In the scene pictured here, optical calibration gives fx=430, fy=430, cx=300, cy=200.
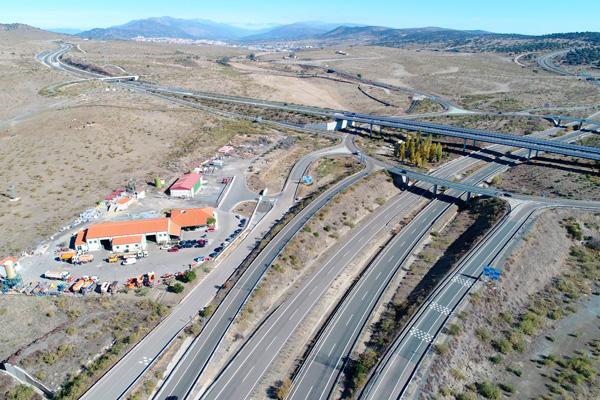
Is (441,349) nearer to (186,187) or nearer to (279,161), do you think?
(186,187)

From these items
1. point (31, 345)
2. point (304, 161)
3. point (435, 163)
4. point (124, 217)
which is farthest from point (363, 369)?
point (435, 163)

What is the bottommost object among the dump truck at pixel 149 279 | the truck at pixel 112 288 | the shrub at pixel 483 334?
the shrub at pixel 483 334

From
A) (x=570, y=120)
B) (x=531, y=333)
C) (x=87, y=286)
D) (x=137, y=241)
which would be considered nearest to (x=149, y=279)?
(x=87, y=286)

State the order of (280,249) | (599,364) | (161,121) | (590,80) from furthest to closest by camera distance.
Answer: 1. (590,80)
2. (161,121)
3. (280,249)
4. (599,364)

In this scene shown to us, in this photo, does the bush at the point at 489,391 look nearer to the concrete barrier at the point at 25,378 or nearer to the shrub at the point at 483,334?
the shrub at the point at 483,334

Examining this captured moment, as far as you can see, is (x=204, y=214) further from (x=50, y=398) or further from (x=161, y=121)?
(x=161, y=121)

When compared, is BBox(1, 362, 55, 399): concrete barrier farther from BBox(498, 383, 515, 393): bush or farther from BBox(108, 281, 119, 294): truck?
BBox(498, 383, 515, 393): bush

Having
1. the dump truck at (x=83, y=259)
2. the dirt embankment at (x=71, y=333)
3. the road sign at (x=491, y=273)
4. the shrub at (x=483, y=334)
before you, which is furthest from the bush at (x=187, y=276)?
the road sign at (x=491, y=273)
